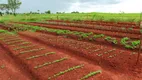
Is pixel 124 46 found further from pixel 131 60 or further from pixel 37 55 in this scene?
pixel 37 55

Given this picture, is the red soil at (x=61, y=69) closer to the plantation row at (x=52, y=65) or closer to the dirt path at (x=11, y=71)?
the plantation row at (x=52, y=65)

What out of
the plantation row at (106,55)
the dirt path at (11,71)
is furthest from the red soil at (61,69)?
the plantation row at (106,55)

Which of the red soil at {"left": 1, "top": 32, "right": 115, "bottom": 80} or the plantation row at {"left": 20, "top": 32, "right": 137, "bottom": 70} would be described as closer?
the red soil at {"left": 1, "top": 32, "right": 115, "bottom": 80}

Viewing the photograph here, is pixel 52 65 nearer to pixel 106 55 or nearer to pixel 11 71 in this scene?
pixel 11 71

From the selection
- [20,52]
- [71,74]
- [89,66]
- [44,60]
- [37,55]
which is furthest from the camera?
[20,52]

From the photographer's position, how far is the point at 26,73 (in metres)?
7.59

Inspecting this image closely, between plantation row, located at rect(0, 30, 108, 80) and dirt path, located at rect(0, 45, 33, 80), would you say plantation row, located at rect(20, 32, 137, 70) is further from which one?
dirt path, located at rect(0, 45, 33, 80)

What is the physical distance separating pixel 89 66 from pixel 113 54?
174 centimetres

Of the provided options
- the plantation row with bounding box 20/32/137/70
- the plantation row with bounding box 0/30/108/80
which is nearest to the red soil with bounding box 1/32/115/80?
the plantation row with bounding box 0/30/108/80

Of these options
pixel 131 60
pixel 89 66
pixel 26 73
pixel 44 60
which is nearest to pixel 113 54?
pixel 131 60

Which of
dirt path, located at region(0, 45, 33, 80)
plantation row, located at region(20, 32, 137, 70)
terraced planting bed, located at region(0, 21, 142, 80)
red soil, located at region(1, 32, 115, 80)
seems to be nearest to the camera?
red soil, located at region(1, 32, 115, 80)

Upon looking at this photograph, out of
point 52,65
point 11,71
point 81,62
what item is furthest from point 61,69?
point 11,71

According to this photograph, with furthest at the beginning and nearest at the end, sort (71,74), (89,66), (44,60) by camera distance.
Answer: (44,60)
(89,66)
(71,74)

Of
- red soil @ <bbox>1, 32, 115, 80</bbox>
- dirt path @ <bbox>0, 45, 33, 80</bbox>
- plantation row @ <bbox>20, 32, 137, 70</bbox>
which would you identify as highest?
plantation row @ <bbox>20, 32, 137, 70</bbox>
